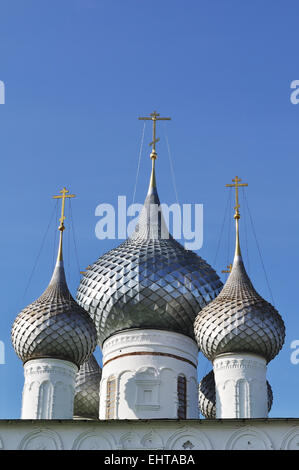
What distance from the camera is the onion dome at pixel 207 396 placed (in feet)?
74.6

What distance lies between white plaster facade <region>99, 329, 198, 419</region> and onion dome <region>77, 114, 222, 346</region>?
0.93ft

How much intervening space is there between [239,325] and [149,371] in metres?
2.47

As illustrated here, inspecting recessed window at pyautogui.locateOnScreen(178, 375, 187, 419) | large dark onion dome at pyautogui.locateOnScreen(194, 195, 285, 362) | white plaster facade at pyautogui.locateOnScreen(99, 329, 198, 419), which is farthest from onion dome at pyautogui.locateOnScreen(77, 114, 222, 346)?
large dark onion dome at pyautogui.locateOnScreen(194, 195, 285, 362)

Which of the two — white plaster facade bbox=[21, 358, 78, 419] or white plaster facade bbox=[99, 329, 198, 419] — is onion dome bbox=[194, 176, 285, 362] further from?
white plaster facade bbox=[21, 358, 78, 419]

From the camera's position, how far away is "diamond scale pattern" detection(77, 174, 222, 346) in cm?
2194

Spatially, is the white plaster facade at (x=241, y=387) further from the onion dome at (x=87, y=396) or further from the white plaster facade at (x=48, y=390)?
the onion dome at (x=87, y=396)

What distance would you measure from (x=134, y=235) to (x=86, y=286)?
176 cm

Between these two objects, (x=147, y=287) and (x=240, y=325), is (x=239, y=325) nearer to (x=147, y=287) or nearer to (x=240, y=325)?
(x=240, y=325)

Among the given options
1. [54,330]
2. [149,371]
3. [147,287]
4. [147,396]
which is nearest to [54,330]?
[54,330]

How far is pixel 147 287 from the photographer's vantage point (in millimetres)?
22031

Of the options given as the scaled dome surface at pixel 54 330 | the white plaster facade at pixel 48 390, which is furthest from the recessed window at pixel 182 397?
the white plaster facade at pixel 48 390

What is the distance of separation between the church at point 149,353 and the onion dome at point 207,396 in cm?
3
